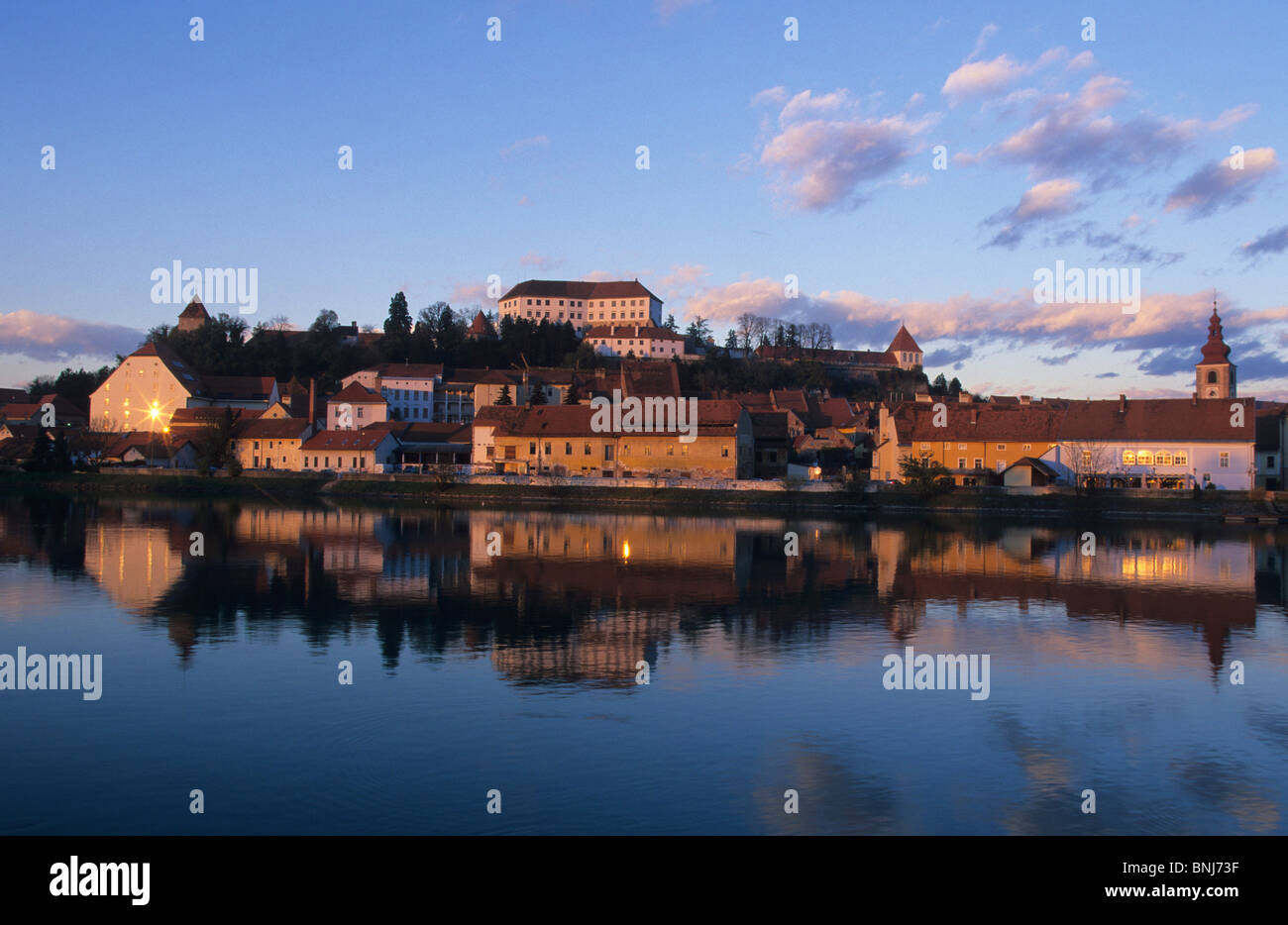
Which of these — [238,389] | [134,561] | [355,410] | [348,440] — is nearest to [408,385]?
[355,410]

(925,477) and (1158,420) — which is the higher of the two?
(1158,420)

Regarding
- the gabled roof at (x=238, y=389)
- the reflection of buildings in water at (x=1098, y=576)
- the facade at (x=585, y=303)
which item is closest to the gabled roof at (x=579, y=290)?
the facade at (x=585, y=303)

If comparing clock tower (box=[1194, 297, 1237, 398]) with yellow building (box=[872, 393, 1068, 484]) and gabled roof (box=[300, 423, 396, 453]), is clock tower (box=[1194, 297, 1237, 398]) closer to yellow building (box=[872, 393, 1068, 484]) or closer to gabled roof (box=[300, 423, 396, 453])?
yellow building (box=[872, 393, 1068, 484])

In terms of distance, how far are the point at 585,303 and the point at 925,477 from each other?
81994 mm

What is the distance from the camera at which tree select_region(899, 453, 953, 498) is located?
4919 cm

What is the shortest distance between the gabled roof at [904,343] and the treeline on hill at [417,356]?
49.0ft

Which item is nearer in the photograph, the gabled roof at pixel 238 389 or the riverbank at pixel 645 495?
the riverbank at pixel 645 495

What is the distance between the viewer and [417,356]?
97438 mm

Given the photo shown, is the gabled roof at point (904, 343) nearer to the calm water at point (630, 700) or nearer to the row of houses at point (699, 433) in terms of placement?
the row of houses at point (699, 433)

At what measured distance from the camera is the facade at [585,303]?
122750 mm

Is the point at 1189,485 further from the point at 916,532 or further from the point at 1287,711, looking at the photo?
the point at 1287,711

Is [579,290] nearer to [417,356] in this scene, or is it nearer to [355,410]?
[417,356]
